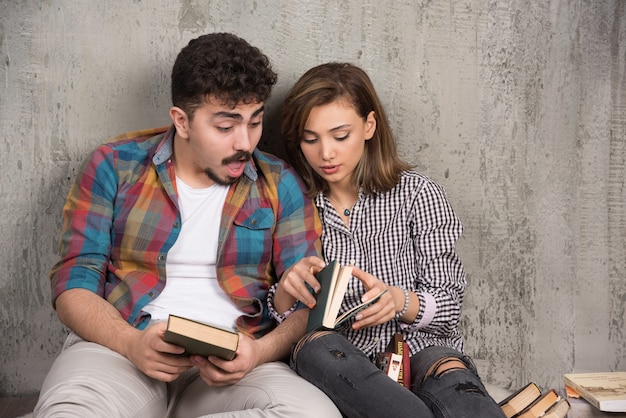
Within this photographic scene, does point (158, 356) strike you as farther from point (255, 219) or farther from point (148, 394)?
point (255, 219)

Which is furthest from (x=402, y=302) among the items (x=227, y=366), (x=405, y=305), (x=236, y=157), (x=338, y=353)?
(x=236, y=157)

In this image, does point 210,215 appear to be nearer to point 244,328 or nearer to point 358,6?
point 244,328

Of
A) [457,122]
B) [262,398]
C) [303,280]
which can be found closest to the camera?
[262,398]

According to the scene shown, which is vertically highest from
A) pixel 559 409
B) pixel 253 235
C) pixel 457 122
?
pixel 457 122

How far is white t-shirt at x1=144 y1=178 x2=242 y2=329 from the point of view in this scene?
2316 mm

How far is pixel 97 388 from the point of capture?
192 cm

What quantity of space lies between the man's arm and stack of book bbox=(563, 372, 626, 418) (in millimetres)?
1433

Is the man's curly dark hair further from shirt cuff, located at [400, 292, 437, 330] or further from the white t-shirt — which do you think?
shirt cuff, located at [400, 292, 437, 330]

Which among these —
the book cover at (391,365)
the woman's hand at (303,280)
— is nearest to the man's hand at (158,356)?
the woman's hand at (303,280)

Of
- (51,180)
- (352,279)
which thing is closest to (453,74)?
(352,279)

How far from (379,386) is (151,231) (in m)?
0.89

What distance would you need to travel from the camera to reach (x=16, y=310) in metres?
2.71

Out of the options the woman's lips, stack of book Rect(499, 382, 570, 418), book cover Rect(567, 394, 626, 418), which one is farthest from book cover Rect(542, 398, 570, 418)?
the woman's lips

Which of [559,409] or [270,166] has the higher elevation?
[270,166]
